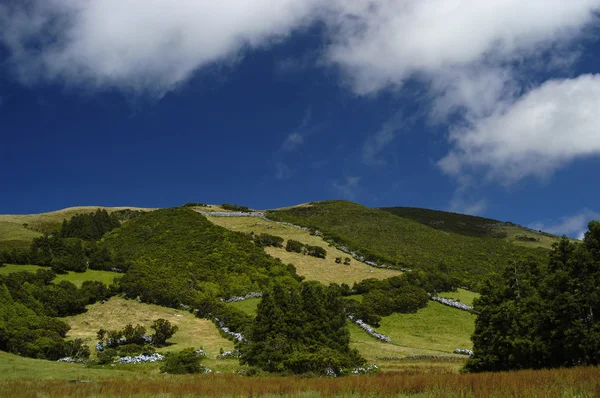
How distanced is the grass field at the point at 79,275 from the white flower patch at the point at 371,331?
92.7 ft

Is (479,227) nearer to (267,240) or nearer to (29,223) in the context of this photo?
(267,240)

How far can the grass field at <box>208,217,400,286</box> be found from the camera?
64.6 metres

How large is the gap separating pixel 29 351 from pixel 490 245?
97338 millimetres

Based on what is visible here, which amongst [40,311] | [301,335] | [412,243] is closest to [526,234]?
[412,243]

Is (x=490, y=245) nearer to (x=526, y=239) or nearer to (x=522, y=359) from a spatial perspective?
(x=526, y=239)

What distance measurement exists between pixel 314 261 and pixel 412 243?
40.1 meters

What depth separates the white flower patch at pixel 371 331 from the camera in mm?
42875

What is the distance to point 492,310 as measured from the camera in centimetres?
2559

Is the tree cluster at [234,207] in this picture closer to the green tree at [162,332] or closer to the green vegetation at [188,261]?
the green vegetation at [188,261]

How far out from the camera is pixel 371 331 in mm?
44656

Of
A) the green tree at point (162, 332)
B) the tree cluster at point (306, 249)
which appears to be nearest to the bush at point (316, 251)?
the tree cluster at point (306, 249)

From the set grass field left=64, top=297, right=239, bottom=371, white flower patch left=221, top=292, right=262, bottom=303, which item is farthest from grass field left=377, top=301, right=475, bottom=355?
grass field left=64, top=297, right=239, bottom=371

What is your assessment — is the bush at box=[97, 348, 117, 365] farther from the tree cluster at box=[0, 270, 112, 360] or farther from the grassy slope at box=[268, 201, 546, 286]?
the grassy slope at box=[268, 201, 546, 286]

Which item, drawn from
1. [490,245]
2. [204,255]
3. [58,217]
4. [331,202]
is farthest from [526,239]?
[58,217]
